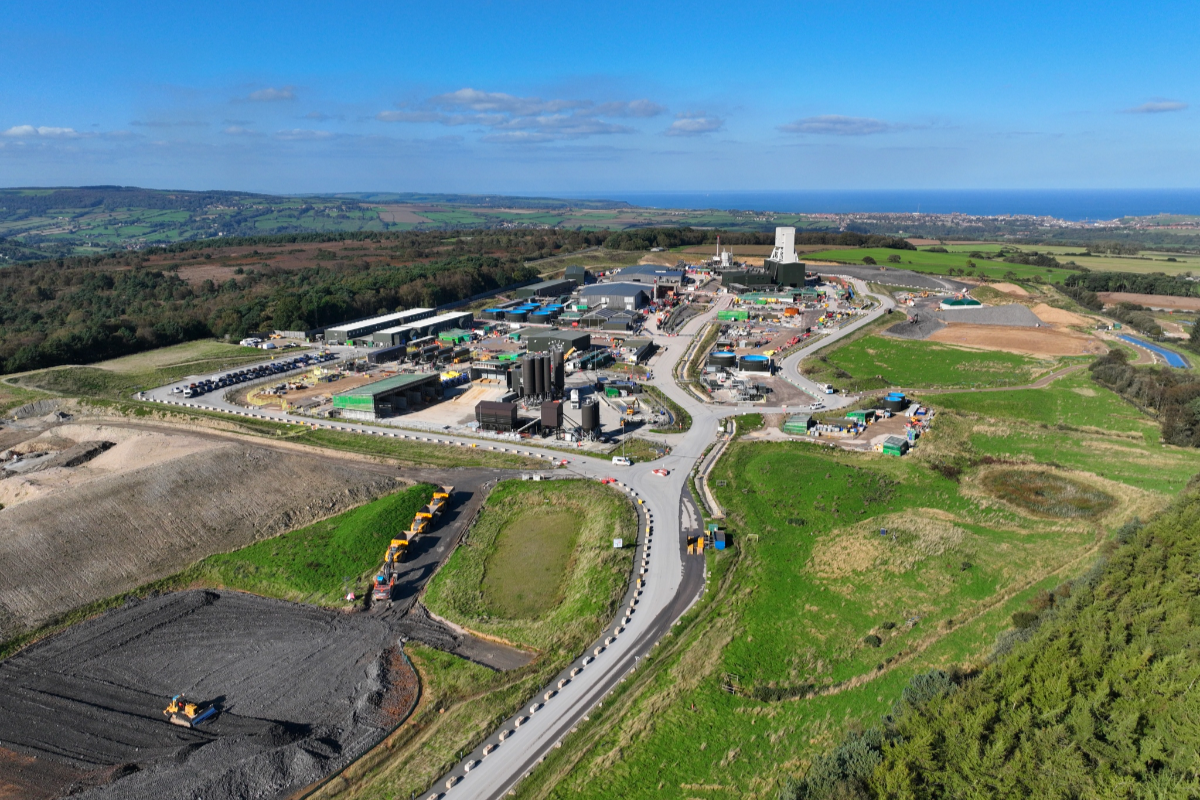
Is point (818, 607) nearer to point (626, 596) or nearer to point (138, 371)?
point (626, 596)

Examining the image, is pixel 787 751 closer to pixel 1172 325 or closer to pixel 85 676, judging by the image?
pixel 85 676

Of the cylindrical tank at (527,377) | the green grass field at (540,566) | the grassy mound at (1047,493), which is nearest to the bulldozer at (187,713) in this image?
the green grass field at (540,566)

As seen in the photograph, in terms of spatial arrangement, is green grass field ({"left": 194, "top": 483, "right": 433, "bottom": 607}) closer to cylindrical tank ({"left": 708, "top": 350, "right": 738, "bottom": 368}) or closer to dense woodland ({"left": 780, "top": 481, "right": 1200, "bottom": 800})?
dense woodland ({"left": 780, "top": 481, "right": 1200, "bottom": 800})

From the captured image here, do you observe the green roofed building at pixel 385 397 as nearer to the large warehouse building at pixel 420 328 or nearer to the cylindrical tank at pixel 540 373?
the cylindrical tank at pixel 540 373

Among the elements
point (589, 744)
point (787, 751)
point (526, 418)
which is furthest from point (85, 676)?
point (526, 418)

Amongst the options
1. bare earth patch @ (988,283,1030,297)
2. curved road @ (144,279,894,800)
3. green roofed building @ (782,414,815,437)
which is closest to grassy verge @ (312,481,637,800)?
curved road @ (144,279,894,800)

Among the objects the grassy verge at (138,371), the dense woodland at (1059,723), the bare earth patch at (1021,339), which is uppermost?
the bare earth patch at (1021,339)
